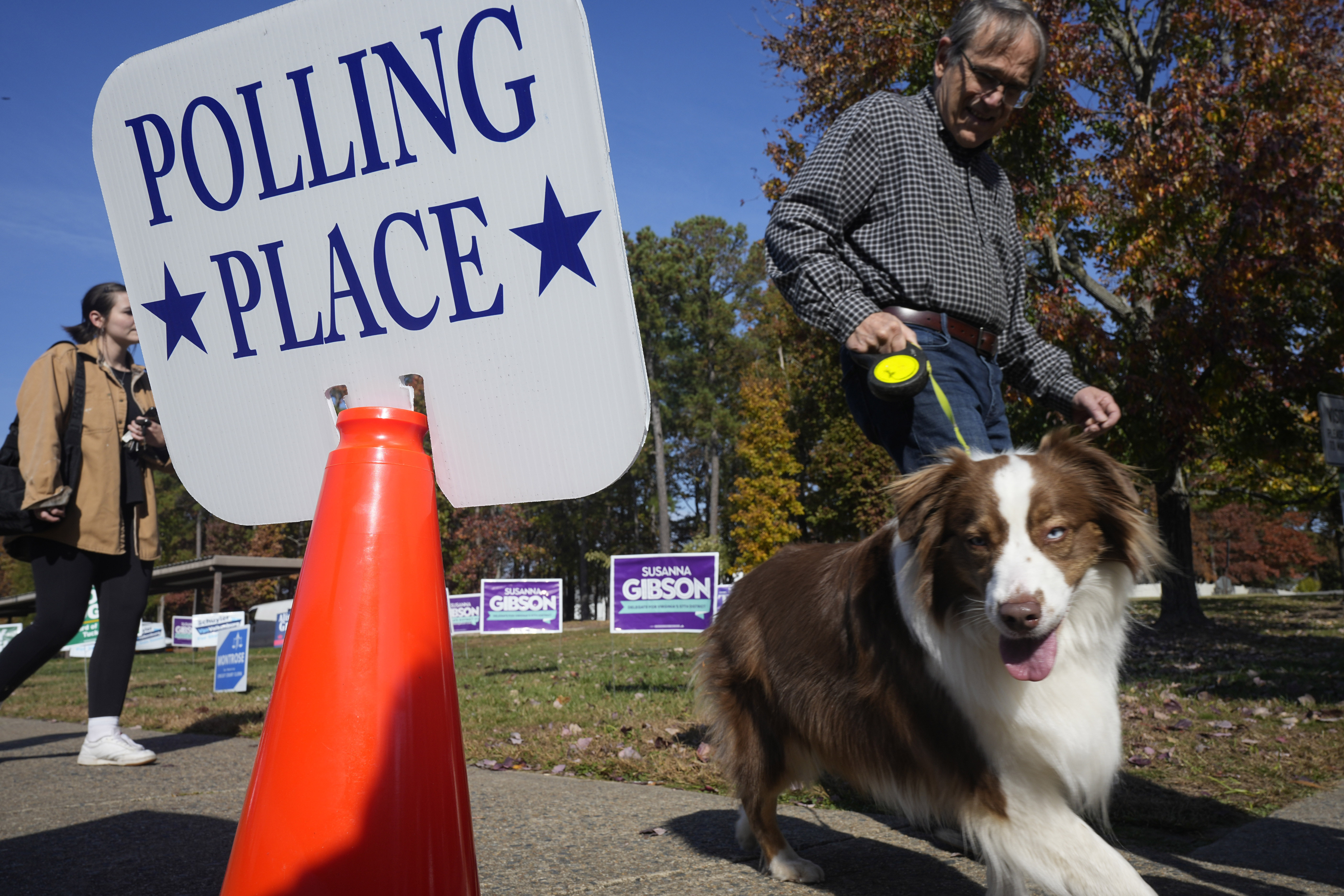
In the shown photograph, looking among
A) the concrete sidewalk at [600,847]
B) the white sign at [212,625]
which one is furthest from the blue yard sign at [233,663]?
the concrete sidewalk at [600,847]

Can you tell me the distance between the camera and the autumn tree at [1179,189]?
10.3m

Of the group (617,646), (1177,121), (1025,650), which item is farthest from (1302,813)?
(617,646)

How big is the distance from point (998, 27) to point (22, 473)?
4442 millimetres

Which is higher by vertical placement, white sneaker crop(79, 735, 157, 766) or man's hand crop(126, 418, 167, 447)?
man's hand crop(126, 418, 167, 447)

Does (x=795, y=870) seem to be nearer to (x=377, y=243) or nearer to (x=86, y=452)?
(x=377, y=243)

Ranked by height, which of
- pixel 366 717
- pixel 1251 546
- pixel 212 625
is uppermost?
pixel 366 717

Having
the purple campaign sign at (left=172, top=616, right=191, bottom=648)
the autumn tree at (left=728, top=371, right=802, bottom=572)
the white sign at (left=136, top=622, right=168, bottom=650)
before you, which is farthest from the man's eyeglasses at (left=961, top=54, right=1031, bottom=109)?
the autumn tree at (left=728, top=371, right=802, bottom=572)

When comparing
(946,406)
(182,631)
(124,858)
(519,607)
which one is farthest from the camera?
(182,631)

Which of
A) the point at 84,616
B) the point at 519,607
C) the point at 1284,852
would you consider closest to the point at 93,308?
the point at 84,616

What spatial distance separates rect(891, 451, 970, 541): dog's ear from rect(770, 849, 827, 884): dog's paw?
106 cm

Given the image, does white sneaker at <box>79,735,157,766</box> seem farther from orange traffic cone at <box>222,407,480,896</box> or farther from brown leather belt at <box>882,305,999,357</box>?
brown leather belt at <box>882,305,999,357</box>

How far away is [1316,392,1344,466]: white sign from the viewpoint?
8.23 meters

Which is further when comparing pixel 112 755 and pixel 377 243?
pixel 112 755

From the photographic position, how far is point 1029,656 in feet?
6.57
